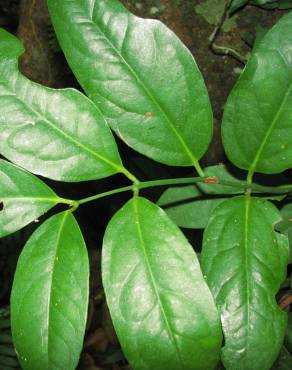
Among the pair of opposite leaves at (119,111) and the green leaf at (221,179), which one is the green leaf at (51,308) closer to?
the pair of opposite leaves at (119,111)

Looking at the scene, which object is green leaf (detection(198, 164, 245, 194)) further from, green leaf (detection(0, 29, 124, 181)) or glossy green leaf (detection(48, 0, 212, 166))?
green leaf (detection(0, 29, 124, 181))

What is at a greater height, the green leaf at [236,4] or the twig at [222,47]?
the green leaf at [236,4]

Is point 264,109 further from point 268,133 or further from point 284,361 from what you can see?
point 284,361

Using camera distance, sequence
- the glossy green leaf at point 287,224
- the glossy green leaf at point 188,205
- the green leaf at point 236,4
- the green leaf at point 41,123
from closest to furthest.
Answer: the green leaf at point 41,123
the glossy green leaf at point 287,224
the glossy green leaf at point 188,205
the green leaf at point 236,4

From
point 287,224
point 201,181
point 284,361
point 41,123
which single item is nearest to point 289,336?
point 284,361

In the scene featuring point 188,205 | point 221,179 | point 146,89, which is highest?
point 146,89

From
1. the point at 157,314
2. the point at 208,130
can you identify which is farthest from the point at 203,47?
the point at 157,314

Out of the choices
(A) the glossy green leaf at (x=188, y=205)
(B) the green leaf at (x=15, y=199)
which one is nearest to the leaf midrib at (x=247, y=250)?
(A) the glossy green leaf at (x=188, y=205)
